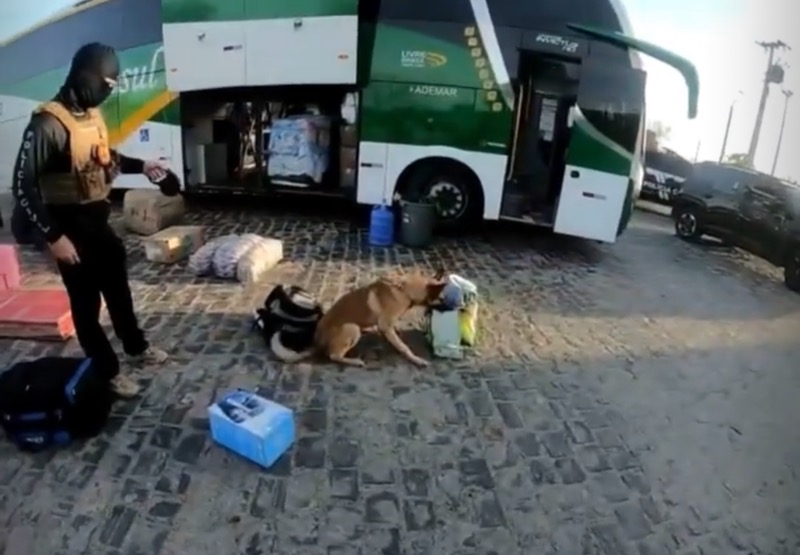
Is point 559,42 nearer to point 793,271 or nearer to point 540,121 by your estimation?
point 540,121

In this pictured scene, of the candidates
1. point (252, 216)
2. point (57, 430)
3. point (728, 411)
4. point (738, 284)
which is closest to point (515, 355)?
point (728, 411)

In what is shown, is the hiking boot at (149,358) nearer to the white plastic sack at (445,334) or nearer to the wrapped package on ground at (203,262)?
the white plastic sack at (445,334)

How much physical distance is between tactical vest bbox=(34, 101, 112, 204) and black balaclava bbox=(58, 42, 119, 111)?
2.7 inches

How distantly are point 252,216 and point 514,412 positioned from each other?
20.6 ft

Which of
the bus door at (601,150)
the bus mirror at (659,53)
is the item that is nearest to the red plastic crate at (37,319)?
the bus door at (601,150)

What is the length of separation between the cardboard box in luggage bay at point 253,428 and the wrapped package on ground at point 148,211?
4935 millimetres

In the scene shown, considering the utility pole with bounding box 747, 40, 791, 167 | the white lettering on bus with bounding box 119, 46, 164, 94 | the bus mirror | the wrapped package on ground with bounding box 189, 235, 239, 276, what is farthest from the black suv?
the white lettering on bus with bounding box 119, 46, 164, 94

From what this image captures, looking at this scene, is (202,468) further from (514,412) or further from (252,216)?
(252,216)

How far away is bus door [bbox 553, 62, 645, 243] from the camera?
285 inches

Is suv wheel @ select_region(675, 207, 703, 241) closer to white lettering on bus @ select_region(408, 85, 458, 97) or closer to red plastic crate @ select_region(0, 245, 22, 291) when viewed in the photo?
white lettering on bus @ select_region(408, 85, 458, 97)

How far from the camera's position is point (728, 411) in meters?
4.33

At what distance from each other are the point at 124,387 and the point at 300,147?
559 centimetres

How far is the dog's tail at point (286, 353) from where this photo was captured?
450 centimetres

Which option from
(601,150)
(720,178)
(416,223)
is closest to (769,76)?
(601,150)
